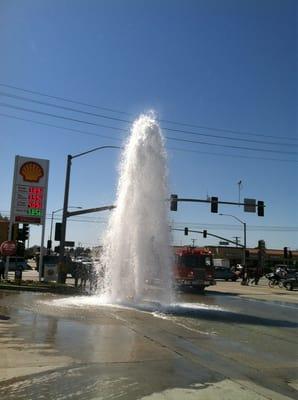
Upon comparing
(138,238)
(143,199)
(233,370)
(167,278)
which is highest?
(143,199)

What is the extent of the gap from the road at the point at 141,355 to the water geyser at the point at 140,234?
4370 mm

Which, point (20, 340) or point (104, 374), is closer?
point (104, 374)

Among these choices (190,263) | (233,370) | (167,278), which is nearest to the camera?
(233,370)

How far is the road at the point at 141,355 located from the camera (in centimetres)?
720

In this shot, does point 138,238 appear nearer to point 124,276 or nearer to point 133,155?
point 124,276

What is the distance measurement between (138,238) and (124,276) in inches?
59.7

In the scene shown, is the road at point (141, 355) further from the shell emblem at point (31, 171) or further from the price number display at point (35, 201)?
the shell emblem at point (31, 171)

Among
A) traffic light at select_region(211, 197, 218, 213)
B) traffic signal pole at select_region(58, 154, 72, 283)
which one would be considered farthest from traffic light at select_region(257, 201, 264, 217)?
traffic signal pole at select_region(58, 154, 72, 283)

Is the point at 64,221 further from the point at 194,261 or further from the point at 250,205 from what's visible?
the point at 250,205

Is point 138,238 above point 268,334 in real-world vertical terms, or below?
above

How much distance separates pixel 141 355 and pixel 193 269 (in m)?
22.7

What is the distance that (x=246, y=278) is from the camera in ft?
162

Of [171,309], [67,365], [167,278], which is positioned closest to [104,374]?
[67,365]

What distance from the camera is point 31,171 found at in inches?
1153
